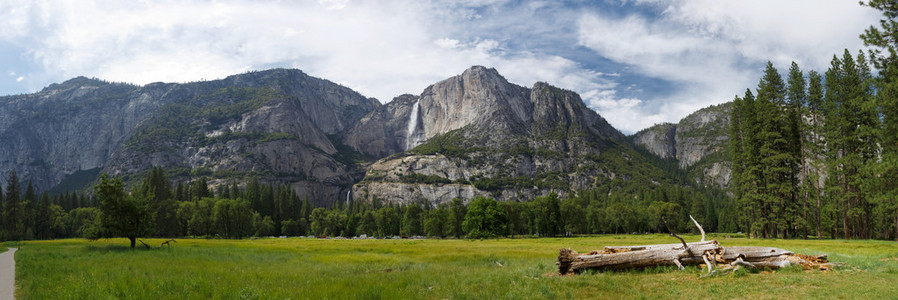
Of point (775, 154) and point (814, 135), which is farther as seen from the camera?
point (775, 154)

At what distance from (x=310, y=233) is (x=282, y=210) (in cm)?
1586

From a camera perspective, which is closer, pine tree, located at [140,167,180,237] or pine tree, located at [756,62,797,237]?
pine tree, located at [756,62,797,237]

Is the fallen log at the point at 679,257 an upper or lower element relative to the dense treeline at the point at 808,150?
lower

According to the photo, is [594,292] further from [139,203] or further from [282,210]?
[282,210]

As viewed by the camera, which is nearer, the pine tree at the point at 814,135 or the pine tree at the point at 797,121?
the pine tree at the point at 814,135

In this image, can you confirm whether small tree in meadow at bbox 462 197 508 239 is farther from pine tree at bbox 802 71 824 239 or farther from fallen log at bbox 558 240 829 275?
fallen log at bbox 558 240 829 275

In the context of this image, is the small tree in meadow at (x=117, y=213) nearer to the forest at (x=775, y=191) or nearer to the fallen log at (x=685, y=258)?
the forest at (x=775, y=191)

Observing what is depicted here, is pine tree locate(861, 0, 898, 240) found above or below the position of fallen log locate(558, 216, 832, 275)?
above

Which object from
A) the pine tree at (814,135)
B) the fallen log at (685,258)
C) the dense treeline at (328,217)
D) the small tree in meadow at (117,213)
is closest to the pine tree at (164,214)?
the dense treeline at (328,217)

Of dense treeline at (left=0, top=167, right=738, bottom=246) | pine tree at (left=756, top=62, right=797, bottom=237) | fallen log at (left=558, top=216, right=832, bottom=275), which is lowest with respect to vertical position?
dense treeline at (left=0, top=167, right=738, bottom=246)

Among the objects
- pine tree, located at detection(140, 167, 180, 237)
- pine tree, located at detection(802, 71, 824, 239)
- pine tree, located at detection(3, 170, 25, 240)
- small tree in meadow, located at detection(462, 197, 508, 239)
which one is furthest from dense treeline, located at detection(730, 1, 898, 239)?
pine tree, located at detection(3, 170, 25, 240)

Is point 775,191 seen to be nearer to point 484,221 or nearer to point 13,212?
point 484,221

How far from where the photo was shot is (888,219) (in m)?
59.1

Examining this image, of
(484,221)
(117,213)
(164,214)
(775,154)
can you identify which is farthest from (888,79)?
(164,214)
